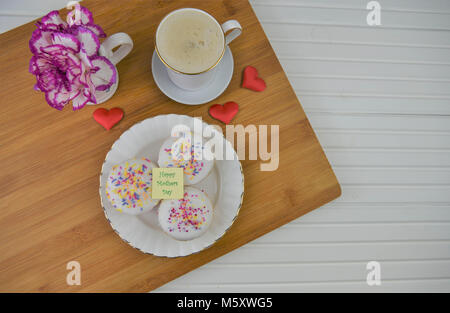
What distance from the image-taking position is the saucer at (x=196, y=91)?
2.83ft

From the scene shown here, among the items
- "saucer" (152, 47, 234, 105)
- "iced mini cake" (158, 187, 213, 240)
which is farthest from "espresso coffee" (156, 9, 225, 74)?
"iced mini cake" (158, 187, 213, 240)

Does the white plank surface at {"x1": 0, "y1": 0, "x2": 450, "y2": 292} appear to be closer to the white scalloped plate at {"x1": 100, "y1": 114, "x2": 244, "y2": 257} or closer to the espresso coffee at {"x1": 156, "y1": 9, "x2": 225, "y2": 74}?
the white scalloped plate at {"x1": 100, "y1": 114, "x2": 244, "y2": 257}

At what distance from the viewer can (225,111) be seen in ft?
2.96

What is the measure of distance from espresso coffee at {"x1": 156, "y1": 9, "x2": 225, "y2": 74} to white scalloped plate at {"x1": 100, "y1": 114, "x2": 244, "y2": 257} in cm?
15

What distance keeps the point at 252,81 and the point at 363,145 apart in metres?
0.47

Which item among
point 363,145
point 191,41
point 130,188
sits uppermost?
point 191,41

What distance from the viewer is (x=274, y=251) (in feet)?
3.25

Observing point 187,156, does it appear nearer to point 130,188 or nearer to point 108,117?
point 130,188

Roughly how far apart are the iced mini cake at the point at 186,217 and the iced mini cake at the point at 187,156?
0.21 feet

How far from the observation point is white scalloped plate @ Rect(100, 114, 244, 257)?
2.59 feet

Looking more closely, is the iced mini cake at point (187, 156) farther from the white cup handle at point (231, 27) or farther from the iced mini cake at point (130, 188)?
the white cup handle at point (231, 27)

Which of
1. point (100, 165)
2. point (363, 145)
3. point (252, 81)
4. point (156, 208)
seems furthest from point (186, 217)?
point (363, 145)

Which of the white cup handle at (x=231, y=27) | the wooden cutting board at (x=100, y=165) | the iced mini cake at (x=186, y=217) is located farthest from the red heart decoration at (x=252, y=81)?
the iced mini cake at (x=186, y=217)
